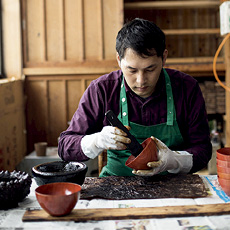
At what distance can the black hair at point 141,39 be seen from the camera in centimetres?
180

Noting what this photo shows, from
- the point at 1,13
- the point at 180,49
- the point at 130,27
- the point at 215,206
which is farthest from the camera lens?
the point at 180,49

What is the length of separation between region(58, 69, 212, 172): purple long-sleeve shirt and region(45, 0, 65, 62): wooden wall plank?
2248 mm

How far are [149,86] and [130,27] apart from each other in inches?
12.9

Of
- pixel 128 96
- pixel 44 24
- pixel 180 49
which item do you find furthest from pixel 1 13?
pixel 128 96

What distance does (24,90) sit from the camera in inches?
172

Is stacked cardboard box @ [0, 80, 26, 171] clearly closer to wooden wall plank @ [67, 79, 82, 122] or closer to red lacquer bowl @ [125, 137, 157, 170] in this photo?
wooden wall plank @ [67, 79, 82, 122]

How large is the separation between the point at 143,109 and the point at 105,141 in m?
0.40

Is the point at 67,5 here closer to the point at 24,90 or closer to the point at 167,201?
the point at 24,90

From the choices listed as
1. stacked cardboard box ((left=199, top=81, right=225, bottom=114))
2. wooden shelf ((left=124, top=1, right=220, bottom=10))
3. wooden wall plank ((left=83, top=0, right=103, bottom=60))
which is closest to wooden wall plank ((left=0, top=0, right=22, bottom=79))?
wooden wall plank ((left=83, top=0, right=103, bottom=60))

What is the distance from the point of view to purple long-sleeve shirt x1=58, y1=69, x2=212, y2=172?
2035 millimetres

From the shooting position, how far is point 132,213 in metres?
1.30

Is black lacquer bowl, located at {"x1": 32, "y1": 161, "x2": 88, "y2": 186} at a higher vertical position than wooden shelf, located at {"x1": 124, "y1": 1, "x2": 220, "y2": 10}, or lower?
lower

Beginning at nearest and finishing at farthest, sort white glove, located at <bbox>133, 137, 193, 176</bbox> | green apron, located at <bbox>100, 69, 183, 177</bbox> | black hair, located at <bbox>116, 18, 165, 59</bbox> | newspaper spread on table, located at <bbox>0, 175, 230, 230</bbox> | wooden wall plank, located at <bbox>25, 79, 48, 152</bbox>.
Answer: newspaper spread on table, located at <bbox>0, 175, 230, 230</bbox> → white glove, located at <bbox>133, 137, 193, 176</bbox> → black hair, located at <bbox>116, 18, 165, 59</bbox> → green apron, located at <bbox>100, 69, 183, 177</bbox> → wooden wall plank, located at <bbox>25, 79, 48, 152</bbox>

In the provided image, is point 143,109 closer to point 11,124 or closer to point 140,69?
point 140,69
